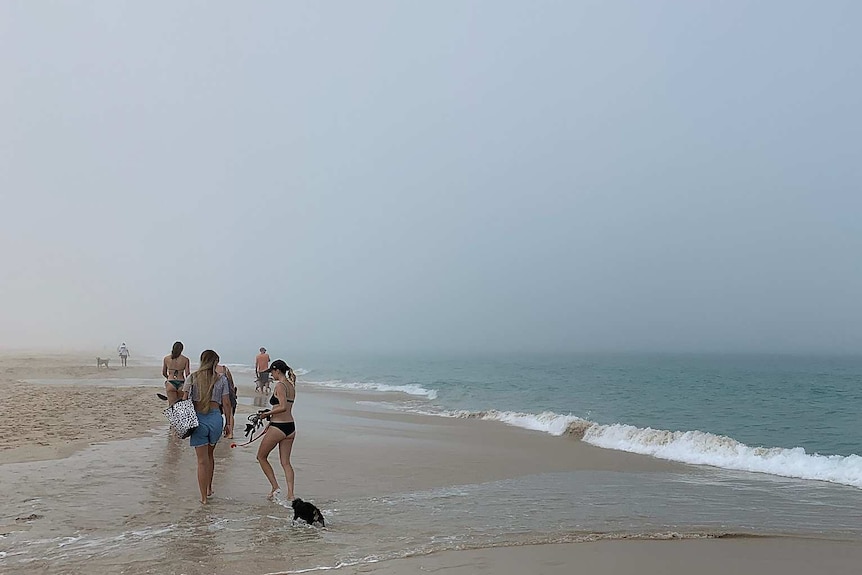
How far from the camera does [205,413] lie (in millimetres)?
7531

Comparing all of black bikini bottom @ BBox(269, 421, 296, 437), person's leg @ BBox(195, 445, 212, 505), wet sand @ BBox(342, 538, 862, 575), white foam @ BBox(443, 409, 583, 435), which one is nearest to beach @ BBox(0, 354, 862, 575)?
wet sand @ BBox(342, 538, 862, 575)

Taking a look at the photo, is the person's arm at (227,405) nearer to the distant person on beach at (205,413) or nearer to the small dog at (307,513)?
the distant person on beach at (205,413)

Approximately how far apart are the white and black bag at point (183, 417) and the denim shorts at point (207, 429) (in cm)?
8

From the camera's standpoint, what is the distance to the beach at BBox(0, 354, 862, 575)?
5.68m

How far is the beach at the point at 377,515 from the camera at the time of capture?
5680 millimetres

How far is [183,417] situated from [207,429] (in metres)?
0.36

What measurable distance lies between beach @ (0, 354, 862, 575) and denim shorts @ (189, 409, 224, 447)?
2.57ft

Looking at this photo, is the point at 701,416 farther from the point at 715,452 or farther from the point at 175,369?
the point at 175,369

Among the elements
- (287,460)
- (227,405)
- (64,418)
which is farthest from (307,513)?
(64,418)

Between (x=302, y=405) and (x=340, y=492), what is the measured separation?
15.4 meters

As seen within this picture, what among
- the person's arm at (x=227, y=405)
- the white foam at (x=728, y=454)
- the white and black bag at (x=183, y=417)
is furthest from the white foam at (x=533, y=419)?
the white and black bag at (x=183, y=417)

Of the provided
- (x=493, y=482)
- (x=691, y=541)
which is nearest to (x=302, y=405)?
(x=493, y=482)

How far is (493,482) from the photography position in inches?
390

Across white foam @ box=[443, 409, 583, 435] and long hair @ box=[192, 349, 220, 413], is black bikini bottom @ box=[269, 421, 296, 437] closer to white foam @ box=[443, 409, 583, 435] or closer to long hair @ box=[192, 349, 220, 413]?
long hair @ box=[192, 349, 220, 413]
